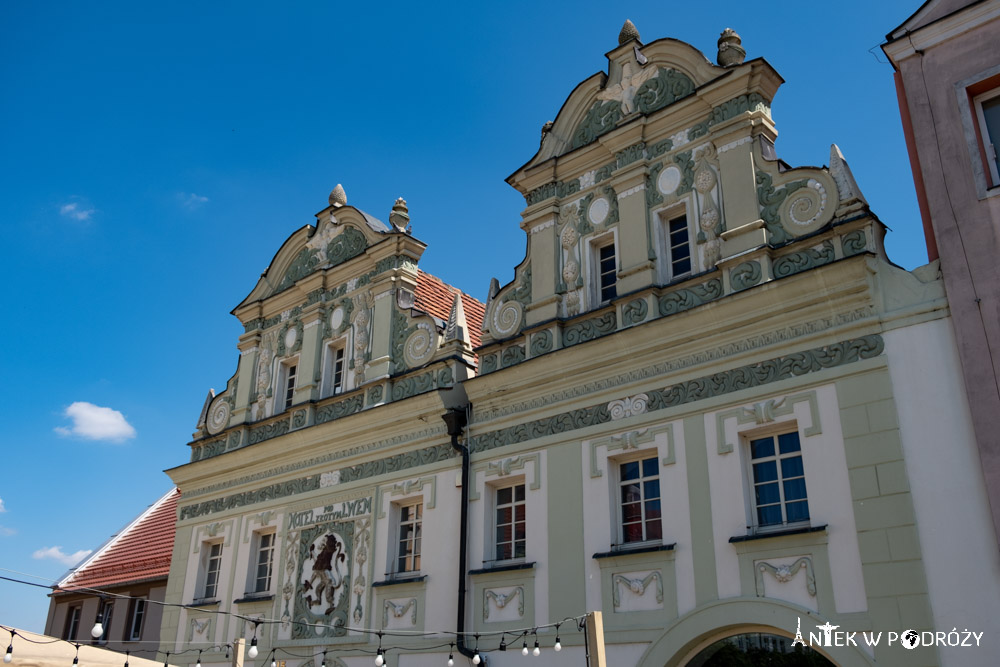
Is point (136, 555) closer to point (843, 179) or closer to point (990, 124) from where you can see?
point (843, 179)

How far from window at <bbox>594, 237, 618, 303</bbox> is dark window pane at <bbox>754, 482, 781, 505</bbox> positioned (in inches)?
150

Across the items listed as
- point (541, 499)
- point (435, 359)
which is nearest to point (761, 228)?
point (541, 499)

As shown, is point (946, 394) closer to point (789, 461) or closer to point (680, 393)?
point (789, 461)

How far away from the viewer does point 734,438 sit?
1151 centimetres

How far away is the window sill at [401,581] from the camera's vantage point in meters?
14.3

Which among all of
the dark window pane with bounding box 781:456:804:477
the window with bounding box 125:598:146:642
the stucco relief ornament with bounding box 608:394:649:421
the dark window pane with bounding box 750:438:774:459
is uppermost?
the stucco relief ornament with bounding box 608:394:649:421

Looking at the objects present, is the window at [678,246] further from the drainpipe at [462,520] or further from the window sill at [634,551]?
the drainpipe at [462,520]

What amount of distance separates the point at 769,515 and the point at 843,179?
4.27 meters

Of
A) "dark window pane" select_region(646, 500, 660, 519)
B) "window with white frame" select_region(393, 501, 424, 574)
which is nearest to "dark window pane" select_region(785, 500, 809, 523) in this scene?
"dark window pane" select_region(646, 500, 660, 519)

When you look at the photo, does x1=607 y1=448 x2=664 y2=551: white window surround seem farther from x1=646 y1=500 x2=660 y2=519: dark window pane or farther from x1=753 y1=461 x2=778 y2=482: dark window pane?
x1=753 y1=461 x2=778 y2=482: dark window pane

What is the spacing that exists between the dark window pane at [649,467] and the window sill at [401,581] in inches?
160

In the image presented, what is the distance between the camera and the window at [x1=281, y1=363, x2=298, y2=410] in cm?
1884

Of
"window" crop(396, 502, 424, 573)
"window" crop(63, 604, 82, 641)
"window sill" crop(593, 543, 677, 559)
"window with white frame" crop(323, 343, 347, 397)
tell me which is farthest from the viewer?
"window" crop(63, 604, 82, 641)

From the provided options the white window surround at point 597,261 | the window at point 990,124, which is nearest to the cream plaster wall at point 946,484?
the window at point 990,124
